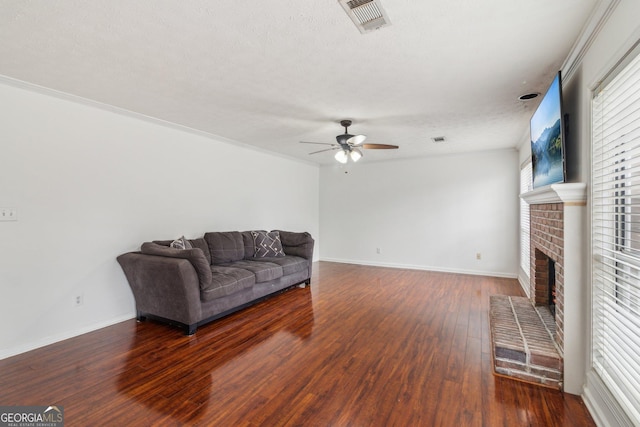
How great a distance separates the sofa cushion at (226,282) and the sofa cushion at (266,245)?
944mm

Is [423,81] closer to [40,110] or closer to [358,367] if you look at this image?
[358,367]

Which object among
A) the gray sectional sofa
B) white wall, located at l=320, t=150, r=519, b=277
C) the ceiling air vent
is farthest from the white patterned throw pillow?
white wall, located at l=320, t=150, r=519, b=277

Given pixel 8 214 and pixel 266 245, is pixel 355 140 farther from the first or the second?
pixel 8 214

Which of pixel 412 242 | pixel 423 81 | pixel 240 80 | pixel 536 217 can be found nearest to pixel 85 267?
pixel 240 80

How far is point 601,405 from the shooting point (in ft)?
5.71

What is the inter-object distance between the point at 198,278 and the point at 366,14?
2.80 meters

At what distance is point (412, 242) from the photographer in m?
6.39

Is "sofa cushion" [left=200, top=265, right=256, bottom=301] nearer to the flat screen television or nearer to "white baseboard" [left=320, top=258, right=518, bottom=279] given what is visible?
the flat screen television

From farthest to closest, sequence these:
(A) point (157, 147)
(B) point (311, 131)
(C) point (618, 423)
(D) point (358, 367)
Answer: (B) point (311, 131), (A) point (157, 147), (D) point (358, 367), (C) point (618, 423)

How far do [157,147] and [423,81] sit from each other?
335 cm

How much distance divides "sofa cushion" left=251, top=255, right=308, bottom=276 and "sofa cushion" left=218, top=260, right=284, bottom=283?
0.40ft

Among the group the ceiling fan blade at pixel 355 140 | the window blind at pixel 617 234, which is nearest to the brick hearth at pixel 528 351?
the window blind at pixel 617 234

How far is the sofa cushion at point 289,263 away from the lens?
4.41m

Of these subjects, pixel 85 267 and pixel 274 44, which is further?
pixel 85 267
